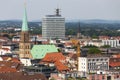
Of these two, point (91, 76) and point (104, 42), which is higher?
point (91, 76)

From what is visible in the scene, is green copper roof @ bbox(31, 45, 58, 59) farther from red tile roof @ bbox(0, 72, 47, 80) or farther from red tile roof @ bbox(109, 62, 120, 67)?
red tile roof @ bbox(0, 72, 47, 80)

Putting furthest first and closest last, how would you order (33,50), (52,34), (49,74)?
(52,34) < (33,50) < (49,74)

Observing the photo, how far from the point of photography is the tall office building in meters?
180

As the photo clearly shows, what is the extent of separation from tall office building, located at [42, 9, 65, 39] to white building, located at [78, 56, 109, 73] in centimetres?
8790

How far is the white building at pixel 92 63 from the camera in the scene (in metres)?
88.4

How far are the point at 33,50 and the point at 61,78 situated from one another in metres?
31.3

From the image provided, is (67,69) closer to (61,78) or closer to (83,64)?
(83,64)

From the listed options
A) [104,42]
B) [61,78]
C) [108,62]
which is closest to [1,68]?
[61,78]

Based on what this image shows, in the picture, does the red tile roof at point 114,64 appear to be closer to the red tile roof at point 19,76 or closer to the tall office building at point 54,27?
the red tile roof at point 19,76

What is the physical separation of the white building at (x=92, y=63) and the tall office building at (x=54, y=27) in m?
87.9

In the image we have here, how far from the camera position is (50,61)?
92.0m

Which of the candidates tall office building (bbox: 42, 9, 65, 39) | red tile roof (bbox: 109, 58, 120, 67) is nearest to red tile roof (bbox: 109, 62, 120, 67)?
red tile roof (bbox: 109, 58, 120, 67)

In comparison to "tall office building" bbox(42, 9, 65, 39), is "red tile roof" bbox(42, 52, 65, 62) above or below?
above

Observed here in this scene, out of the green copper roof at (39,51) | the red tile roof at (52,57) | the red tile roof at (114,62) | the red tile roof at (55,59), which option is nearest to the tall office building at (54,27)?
the green copper roof at (39,51)
